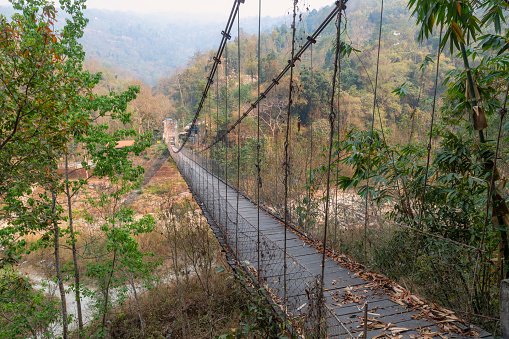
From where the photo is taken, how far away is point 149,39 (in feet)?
209

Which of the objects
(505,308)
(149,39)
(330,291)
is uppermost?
(149,39)

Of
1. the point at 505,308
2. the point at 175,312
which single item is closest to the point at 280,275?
the point at 505,308

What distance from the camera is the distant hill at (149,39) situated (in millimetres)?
46906

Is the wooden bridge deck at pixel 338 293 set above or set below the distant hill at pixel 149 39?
below

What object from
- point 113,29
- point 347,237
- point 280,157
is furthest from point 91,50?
point 347,237

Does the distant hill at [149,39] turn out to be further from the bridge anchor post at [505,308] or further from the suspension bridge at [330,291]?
the bridge anchor post at [505,308]

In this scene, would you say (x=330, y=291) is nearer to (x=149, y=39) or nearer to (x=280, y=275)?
(x=280, y=275)

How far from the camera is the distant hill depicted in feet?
154

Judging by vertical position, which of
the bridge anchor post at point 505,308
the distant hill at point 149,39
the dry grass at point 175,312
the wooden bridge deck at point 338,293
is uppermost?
the distant hill at point 149,39

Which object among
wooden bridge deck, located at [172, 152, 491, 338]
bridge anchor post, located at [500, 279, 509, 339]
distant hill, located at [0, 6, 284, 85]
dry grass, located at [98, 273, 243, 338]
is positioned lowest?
dry grass, located at [98, 273, 243, 338]

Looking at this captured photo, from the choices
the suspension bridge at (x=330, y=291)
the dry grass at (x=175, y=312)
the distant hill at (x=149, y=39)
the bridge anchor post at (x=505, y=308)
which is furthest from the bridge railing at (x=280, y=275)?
the distant hill at (x=149, y=39)

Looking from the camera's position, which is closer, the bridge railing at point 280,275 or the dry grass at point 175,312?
the bridge railing at point 280,275

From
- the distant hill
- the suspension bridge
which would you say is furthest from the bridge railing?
→ the distant hill

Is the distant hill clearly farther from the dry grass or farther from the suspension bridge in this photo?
the suspension bridge
